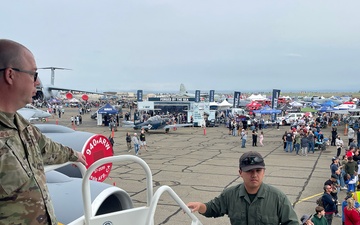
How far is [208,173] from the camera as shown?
50.5 feet

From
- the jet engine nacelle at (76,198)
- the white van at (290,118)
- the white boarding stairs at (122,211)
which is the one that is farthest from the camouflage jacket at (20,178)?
the white van at (290,118)

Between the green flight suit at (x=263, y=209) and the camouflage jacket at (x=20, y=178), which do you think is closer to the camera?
the camouflage jacket at (x=20, y=178)

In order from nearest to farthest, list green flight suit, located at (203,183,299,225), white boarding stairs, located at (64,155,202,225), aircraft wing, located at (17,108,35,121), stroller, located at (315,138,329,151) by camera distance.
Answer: white boarding stairs, located at (64,155,202,225) → green flight suit, located at (203,183,299,225) → aircraft wing, located at (17,108,35,121) → stroller, located at (315,138,329,151)

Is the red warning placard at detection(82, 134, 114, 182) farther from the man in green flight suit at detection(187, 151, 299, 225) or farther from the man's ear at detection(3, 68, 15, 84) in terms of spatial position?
the man's ear at detection(3, 68, 15, 84)

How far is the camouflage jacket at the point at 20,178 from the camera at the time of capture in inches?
70.4

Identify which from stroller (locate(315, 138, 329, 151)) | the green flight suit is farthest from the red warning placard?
stroller (locate(315, 138, 329, 151))

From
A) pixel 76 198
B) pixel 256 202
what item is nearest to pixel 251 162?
pixel 256 202

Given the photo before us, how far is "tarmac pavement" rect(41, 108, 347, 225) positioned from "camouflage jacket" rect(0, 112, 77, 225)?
6.18 meters

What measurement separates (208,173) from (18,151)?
1387 cm

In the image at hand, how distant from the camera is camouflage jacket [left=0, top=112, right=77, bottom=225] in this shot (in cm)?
179

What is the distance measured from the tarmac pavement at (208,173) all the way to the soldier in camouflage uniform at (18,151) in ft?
20.4

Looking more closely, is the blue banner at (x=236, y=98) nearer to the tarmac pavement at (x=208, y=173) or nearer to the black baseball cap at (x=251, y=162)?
the tarmac pavement at (x=208, y=173)

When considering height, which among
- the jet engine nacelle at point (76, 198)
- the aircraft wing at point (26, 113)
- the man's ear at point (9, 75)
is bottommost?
the jet engine nacelle at point (76, 198)

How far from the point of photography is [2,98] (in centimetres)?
195
